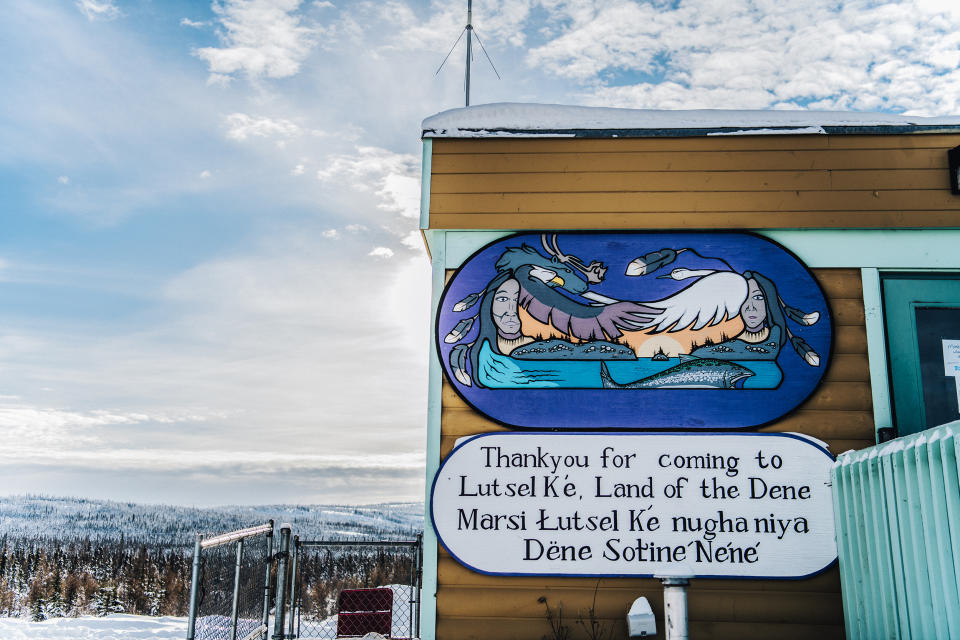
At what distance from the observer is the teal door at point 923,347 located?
172 inches

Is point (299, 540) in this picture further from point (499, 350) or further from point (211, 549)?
point (499, 350)

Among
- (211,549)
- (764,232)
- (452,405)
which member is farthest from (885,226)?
(211,549)

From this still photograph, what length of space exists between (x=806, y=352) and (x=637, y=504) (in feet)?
5.01

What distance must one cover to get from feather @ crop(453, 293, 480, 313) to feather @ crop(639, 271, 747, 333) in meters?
1.14

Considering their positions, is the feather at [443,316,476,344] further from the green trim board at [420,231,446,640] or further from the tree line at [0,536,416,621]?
the tree line at [0,536,416,621]

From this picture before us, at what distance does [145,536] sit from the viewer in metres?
23.6

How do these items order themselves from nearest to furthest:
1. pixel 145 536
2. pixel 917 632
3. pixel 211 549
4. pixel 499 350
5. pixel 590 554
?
pixel 917 632 → pixel 590 554 → pixel 499 350 → pixel 211 549 → pixel 145 536

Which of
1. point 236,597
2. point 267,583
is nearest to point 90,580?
point 267,583

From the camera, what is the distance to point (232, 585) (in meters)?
6.06

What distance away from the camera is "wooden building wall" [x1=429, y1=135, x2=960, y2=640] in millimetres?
4355

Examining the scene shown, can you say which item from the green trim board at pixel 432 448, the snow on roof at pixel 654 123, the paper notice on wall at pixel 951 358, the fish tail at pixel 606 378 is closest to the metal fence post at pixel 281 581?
the green trim board at pixel 432 448

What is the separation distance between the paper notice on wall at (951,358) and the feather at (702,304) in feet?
4.60

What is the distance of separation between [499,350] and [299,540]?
4.20 meters

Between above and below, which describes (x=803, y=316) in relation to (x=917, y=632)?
above
